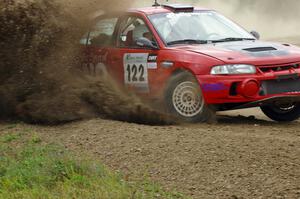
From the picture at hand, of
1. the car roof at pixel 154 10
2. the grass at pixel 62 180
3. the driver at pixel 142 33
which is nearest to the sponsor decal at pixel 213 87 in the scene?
the driver at pixel 142 33

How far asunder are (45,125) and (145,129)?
1.91m

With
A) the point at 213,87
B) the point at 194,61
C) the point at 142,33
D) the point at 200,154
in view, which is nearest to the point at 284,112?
the point at 213,87

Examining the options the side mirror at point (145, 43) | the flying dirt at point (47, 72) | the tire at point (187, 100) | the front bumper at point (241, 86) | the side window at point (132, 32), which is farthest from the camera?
the side window at point (132, 32)

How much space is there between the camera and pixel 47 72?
10477mm

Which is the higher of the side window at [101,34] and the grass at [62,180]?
the side window at [101,34]

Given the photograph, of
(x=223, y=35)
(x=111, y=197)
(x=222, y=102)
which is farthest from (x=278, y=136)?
(x=111, y=197)

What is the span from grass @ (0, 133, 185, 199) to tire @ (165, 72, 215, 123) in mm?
2529

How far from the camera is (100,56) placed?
1097 centimetres

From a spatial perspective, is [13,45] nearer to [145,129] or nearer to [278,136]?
[145,129]

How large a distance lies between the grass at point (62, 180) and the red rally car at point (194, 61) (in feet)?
8.63

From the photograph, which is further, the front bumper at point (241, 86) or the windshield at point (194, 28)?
the windshield at point (194, 28)

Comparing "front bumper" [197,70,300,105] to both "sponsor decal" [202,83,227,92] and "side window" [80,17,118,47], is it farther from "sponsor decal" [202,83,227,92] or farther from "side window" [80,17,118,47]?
"side window" [80,17,118,47]

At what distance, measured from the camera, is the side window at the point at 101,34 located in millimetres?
11055

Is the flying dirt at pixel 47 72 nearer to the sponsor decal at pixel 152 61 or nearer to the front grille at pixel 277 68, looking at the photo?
the sponsor decal at pixel 152 61
